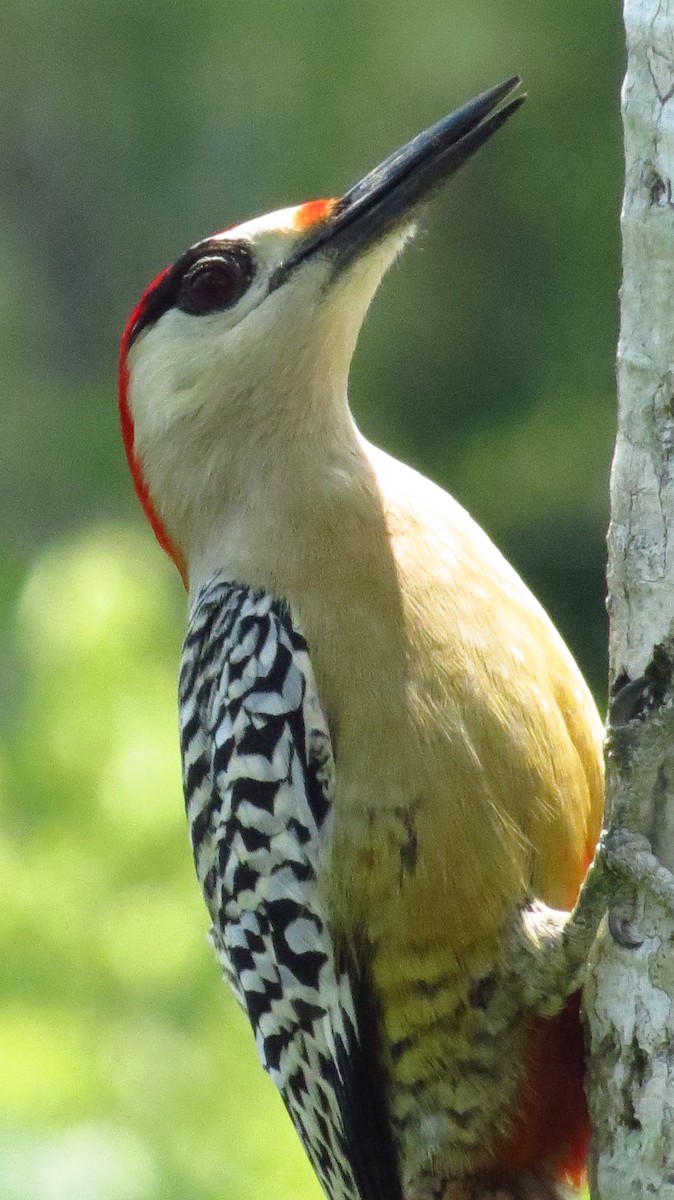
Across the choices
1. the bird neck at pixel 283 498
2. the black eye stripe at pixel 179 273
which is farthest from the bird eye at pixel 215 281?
the bird neck at pixel 283 498

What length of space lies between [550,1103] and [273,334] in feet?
5.52

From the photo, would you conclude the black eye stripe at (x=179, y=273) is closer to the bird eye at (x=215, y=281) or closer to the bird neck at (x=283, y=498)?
the bird eye at (x=215, y=281)

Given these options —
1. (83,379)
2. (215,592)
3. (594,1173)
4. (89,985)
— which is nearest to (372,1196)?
(594,1173)

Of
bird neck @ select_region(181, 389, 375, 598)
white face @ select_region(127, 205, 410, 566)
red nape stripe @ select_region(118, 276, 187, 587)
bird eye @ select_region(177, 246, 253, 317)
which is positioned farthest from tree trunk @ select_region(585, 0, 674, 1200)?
red nape stripe @ select_region(118, 276, 187, 587)

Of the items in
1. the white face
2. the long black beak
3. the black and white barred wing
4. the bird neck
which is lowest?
the black and white barred wing

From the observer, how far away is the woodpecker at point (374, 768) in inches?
129

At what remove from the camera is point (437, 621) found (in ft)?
11.2

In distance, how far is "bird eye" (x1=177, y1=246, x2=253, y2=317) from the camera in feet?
13.3

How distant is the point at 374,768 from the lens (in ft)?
10.8

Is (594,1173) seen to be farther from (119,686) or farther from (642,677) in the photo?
(119,686)

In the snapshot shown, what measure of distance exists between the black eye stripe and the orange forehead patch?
14 centimetres

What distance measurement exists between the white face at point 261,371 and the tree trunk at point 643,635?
1007mm

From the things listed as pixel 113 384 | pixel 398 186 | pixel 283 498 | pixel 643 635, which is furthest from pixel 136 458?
pixel 113 384

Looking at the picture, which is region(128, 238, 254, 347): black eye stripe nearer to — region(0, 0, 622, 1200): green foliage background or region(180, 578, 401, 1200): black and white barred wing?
region(0, 0, 622, 1200): green foliage background
